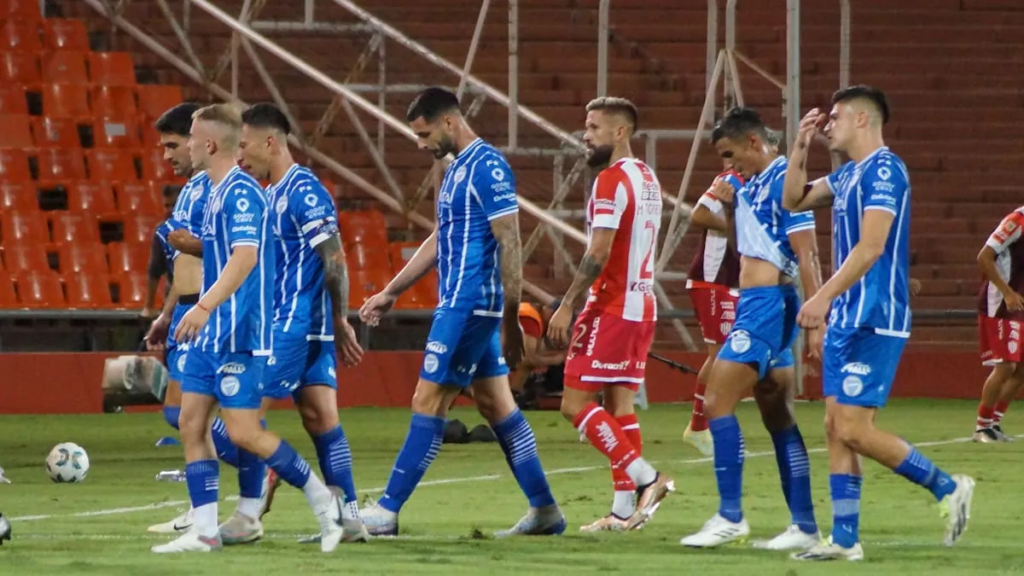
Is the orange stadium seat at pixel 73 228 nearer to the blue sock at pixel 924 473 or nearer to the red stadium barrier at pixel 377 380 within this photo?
the red stadium barrier at pixel 377 380

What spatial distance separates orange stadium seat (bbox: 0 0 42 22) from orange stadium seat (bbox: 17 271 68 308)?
477 cm

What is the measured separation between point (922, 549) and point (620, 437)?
177cm

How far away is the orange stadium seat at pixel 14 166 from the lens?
2120cm

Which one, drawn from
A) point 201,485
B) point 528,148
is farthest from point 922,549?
point 528,148

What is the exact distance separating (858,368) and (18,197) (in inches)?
570

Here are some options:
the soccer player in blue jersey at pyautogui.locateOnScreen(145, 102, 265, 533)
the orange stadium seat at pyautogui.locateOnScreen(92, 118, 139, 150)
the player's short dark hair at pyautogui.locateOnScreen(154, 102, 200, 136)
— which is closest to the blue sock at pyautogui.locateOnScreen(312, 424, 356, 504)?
the soccer player in blue jersey at pyautogui.locateOnScreen(145, 102, 265, 533)

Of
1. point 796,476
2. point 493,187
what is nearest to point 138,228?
point 493,187

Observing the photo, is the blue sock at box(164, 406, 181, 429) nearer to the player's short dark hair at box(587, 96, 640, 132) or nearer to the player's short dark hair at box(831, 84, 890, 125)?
the player's short dark hair at box(587, 96, 640, 132)

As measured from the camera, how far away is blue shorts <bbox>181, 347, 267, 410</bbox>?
844 centimetres

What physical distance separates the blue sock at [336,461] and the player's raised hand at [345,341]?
337mm

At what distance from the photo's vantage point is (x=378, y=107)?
22.1m

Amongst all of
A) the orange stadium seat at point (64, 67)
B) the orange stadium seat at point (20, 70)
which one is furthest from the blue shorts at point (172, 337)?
the orange stadium seat at point (64, 67)

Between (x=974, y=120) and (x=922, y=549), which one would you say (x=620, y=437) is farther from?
(x=974, y=120)

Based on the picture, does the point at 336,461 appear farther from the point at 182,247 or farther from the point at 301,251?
the point at 182,247
